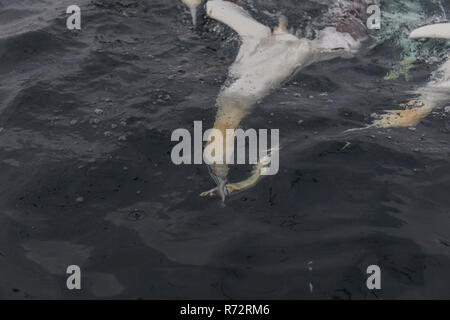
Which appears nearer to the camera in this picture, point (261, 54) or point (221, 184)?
point (221, 184)

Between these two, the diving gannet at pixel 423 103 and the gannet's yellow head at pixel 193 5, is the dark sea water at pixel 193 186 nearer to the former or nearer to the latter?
the diving gannet at pixel 423 103

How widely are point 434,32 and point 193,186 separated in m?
5.54

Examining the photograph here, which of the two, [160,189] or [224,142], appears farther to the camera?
[224,142]

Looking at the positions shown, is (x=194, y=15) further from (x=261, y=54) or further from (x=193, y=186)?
(x=193, y=186)

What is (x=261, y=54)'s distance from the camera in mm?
7332

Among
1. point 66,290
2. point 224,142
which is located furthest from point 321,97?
point 66,290

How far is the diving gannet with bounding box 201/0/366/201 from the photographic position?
6156 millimetres

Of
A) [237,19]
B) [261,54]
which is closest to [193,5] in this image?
[237,19]

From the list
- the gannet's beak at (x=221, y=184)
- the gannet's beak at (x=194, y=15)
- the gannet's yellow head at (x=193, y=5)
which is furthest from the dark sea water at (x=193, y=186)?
the gannet's yellow head at (x=193, y=5)

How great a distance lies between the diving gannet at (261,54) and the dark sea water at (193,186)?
191mm

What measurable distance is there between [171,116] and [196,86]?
898 mm
